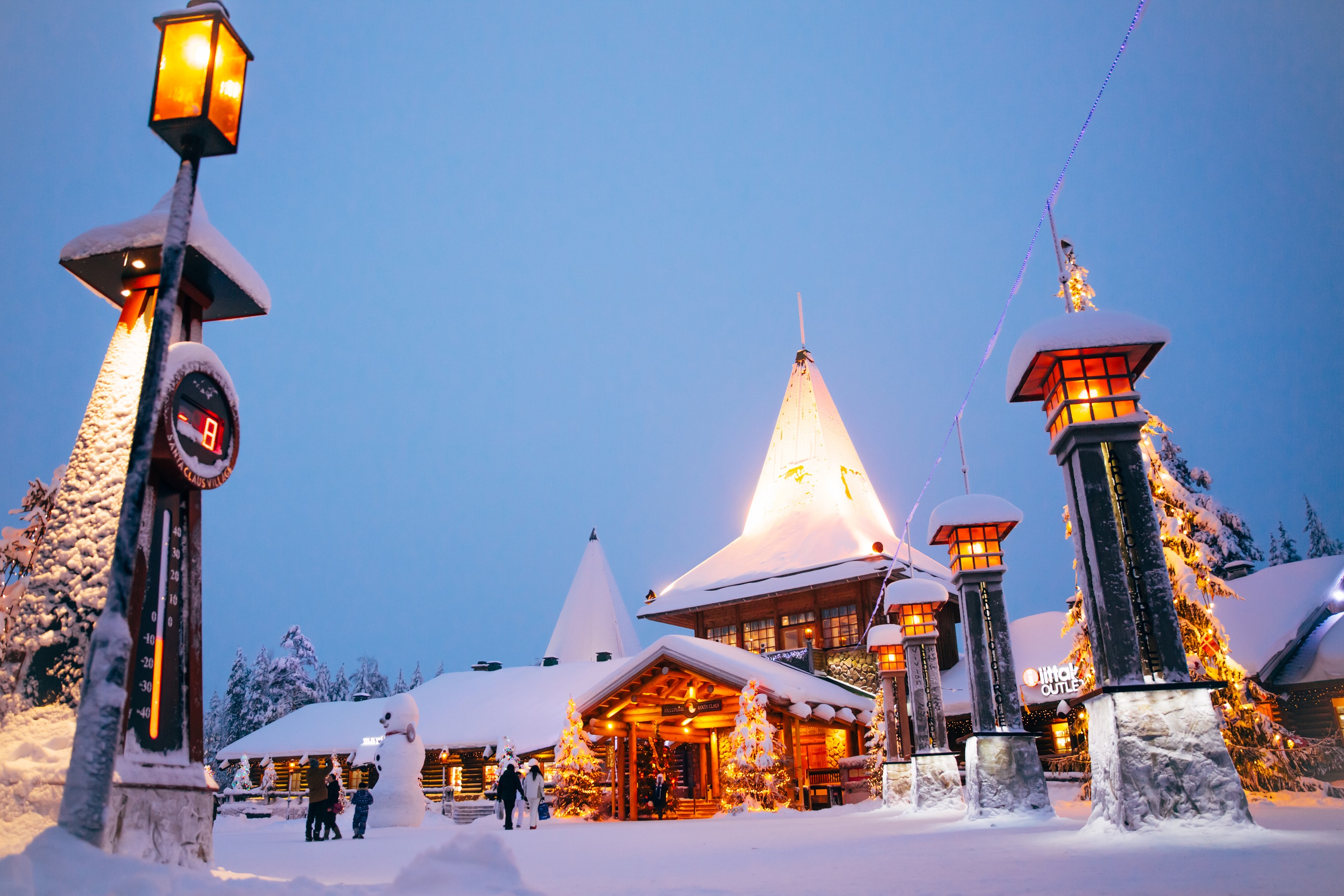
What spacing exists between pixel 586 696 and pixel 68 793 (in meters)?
17.9

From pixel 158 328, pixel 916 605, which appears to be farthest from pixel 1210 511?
pixel 158 328

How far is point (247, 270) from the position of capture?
7.60 m

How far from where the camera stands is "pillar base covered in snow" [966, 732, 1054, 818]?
11750 millimetres

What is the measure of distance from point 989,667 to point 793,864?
6798 millimetres

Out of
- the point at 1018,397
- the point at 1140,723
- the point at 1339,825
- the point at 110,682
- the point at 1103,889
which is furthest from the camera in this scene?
the point at 1018,397

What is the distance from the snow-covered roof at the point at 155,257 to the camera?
6.91m

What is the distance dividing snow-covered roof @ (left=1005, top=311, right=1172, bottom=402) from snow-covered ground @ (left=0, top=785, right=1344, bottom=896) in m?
4.60

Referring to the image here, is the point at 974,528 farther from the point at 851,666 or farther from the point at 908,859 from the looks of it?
the point at 851,666

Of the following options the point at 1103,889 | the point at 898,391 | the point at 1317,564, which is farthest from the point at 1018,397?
the point at 898,391

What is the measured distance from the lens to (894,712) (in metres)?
20.7

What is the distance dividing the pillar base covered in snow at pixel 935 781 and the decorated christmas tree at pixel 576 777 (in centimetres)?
Result: 911

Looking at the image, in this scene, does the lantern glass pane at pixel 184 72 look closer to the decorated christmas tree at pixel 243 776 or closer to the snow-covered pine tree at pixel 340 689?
the decorated christmas tree at pixel 243 776

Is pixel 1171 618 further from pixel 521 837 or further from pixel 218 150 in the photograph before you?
pixel 521 837

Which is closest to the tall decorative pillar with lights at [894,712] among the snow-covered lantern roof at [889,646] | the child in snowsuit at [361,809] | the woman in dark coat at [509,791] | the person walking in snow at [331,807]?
the snow-covered lantern roof at [889,646]
